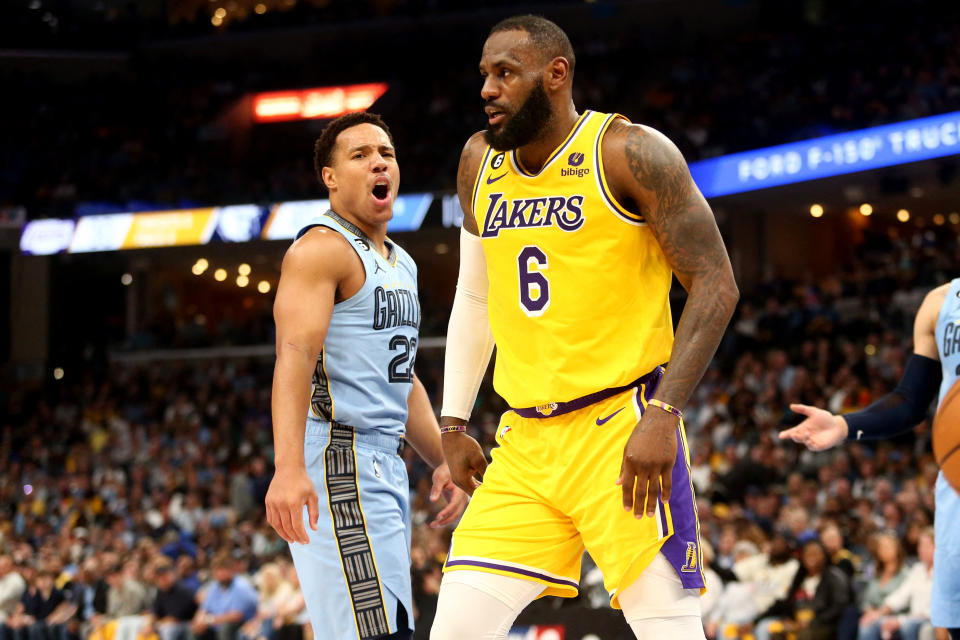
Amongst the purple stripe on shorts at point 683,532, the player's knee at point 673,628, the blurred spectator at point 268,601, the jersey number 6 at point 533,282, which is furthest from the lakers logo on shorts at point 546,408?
the blurred spectator at point 268,601

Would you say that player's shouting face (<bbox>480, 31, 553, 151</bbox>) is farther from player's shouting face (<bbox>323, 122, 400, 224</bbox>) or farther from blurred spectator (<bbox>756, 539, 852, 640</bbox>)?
blurred spectator (<bbox>756, 539, 852, 640</bbox>)

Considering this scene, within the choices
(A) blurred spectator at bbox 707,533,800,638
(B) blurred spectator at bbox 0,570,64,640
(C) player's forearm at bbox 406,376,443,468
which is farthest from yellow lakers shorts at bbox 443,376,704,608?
(B) blurred spectator at bbox 0,570,64,640

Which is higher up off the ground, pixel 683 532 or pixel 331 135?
pixel 331 135

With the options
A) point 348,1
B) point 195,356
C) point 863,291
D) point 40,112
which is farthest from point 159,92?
point 863,291

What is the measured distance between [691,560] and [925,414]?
1744 millimetres

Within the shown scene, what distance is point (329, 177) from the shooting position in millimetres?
4188

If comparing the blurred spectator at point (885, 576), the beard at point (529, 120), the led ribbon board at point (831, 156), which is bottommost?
the blurred spectator at point (885, 576)

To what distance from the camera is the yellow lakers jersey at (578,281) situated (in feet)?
10.5

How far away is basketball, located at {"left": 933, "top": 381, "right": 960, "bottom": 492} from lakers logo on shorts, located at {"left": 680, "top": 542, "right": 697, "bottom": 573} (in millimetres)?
794

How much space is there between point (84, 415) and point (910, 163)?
1573cm

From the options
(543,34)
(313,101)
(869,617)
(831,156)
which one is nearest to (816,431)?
(543,34)

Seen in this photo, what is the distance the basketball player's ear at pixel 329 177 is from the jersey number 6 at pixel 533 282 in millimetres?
1111

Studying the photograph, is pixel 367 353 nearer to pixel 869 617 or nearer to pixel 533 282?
pixel 533 282

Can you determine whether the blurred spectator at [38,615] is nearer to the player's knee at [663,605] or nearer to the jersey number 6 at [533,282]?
the jersey number 6 at [533,282]
